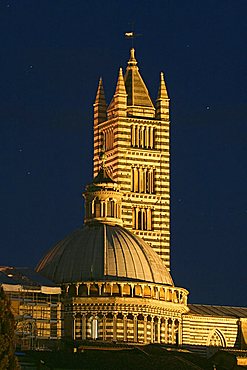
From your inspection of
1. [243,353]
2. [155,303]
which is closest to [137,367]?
[243,353]

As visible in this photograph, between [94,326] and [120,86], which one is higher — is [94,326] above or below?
below

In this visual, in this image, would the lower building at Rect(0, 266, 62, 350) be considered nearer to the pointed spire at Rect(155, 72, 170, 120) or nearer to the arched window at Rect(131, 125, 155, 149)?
the arched window at Rect(131, 125, 155, 149)

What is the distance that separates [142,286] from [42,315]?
8.88 m

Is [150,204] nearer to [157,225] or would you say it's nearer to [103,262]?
[157,225]

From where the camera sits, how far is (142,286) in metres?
126

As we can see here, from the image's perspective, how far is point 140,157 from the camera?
5886 inches

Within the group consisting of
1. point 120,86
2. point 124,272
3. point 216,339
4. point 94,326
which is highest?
point 120,86

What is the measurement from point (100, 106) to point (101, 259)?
30.6 m

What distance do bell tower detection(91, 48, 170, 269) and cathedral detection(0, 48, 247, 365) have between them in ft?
0.22

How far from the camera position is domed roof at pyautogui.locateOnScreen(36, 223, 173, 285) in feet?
413

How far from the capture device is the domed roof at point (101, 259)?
125938mm

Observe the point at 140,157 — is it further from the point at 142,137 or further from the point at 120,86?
the point at 120,86

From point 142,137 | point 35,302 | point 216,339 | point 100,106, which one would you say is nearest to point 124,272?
point 35,302

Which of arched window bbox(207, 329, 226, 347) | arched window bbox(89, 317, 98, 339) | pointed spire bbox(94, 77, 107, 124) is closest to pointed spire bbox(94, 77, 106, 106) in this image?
pointed spire bbox(94, 77, 107, 124)
